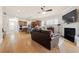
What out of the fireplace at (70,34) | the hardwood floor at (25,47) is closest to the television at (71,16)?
the fireplace at (70,34)

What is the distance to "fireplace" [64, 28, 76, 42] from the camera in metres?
2.37

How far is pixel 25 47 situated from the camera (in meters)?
2.38

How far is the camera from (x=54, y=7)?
236 cm

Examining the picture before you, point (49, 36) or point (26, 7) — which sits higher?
point (26, 7)

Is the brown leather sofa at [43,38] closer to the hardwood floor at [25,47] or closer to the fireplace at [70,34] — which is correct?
the hardwood floor at [25,47]

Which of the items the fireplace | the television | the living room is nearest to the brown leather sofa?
the living room

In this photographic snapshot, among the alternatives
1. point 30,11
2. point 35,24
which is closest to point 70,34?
point 35,24

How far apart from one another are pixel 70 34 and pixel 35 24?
84 centimetres

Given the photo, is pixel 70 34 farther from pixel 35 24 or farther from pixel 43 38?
pixel 35 24

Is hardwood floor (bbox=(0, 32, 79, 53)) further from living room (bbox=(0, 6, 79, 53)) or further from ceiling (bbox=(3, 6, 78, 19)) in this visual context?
ceiling (bbox=(3, 6, 78, 19))

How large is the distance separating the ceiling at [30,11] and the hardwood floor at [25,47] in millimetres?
440
